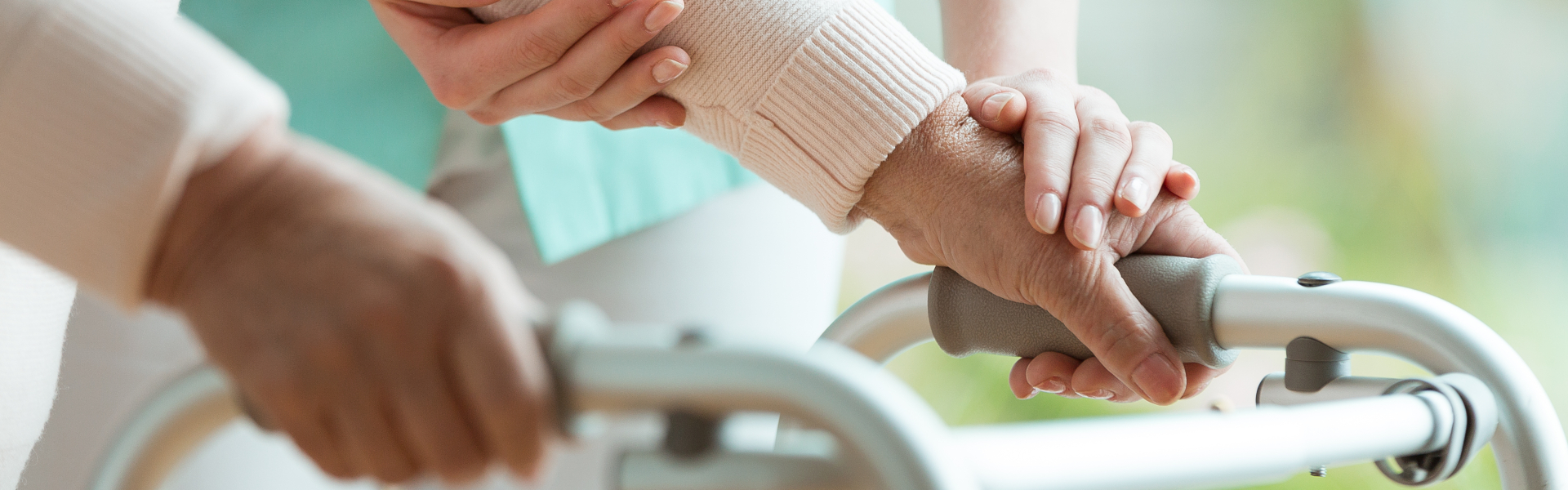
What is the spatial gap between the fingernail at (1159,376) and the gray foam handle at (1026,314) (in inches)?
0.7

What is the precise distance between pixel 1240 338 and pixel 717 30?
34cm

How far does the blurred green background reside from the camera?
5.32 ft

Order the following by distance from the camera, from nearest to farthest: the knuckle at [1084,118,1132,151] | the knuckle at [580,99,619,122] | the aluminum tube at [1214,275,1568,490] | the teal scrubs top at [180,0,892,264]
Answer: the aluminum tube at [1214,275,1568,490]
the knuckle at [1084,118,1132,151]
the knuckle at [580,99,619,122]
the teal scrubs top at [180,0,892,264]

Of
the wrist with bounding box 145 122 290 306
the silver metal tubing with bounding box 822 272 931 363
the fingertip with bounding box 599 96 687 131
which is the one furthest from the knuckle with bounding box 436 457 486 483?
the fingertip with bounding box 599 96 687 131

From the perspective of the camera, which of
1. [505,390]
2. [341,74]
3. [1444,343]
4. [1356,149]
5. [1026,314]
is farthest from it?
[1356,149]

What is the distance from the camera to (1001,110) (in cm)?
62

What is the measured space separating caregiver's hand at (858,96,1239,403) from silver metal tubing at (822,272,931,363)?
30 millimetres

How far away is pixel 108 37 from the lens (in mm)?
339

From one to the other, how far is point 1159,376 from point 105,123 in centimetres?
45

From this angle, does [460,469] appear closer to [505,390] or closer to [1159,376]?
[505,390]

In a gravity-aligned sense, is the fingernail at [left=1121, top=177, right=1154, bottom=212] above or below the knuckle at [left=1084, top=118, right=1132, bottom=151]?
below

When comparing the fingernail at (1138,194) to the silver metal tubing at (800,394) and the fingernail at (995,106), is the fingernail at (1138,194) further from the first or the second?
the silver metal tubing at (800,394)

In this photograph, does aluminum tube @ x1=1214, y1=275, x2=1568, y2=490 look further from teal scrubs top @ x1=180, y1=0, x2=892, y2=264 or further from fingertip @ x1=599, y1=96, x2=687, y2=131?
teal scrubs top @ x1=180, y1=0, x2=892, y2=264

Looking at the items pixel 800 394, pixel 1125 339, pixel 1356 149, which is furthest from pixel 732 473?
pixel 1356 149
